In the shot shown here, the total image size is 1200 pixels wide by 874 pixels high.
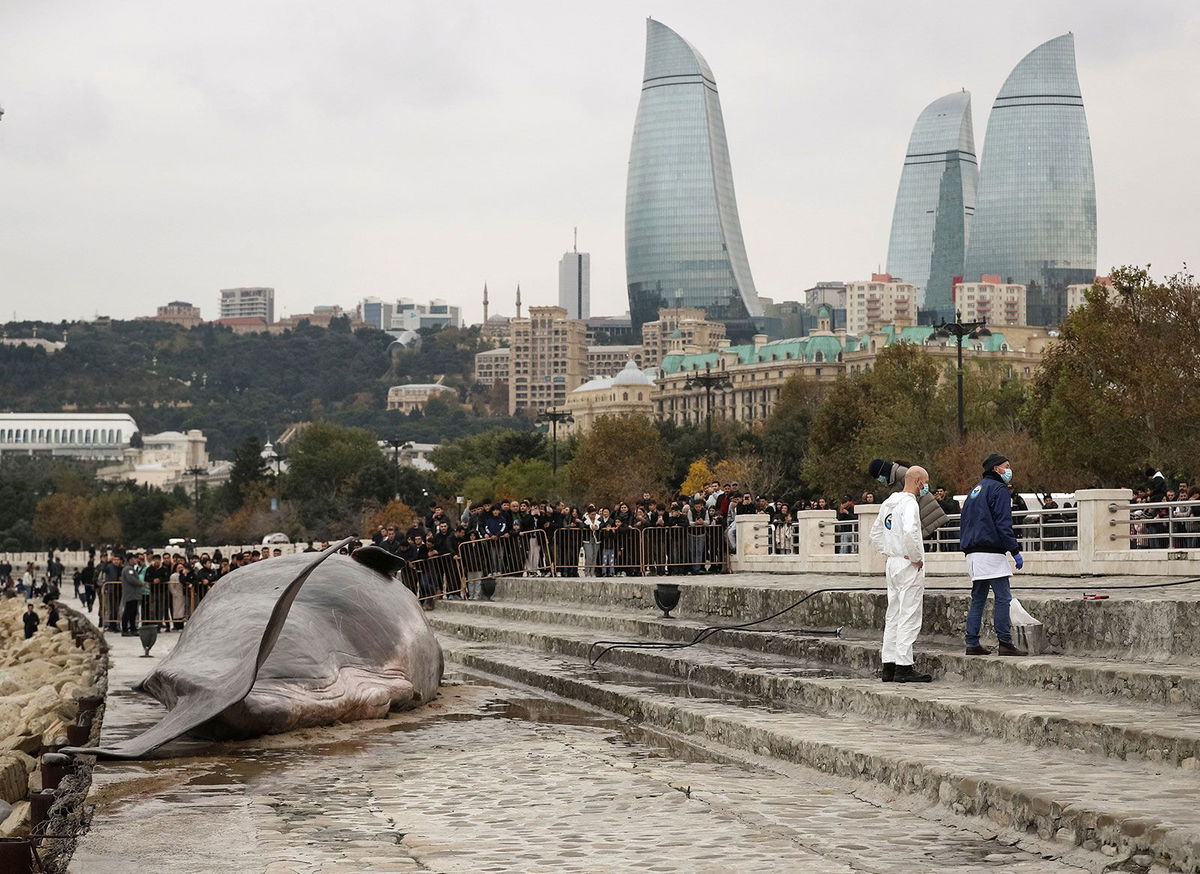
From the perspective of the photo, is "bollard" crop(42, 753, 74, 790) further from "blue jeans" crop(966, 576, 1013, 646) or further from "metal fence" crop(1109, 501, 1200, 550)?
"metal fence" crop(1109, 501, 1200, 550)

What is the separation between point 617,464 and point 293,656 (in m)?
75.9

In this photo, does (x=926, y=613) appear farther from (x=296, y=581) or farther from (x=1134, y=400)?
(x=1134, y=400)

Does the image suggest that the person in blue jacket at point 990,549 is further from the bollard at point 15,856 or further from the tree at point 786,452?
the tree at point 786,452

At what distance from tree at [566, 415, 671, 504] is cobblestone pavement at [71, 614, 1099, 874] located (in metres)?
73.1

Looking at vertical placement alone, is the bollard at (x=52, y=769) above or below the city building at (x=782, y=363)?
below

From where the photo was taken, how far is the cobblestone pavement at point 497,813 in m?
7.24

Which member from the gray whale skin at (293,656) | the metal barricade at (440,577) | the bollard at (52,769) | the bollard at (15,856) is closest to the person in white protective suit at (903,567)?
the gray whale skin at (293,656)

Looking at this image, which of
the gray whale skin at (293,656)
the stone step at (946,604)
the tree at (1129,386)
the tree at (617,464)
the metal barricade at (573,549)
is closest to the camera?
the gray whale skin at (293,656)

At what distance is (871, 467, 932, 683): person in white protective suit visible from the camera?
11.8 m

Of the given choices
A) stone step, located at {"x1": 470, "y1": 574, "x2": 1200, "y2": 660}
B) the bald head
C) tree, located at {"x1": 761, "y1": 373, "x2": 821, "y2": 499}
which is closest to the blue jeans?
stone step, located at {"x1": 470, "y1": 574, "x2": 1200, "y2": 660}

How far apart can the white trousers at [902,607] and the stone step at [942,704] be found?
0.86 ft

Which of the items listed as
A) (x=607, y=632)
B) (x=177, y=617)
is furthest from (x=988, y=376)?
(x=607, y=632)

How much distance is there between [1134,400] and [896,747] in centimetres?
3452

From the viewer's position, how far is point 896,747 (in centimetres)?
957
